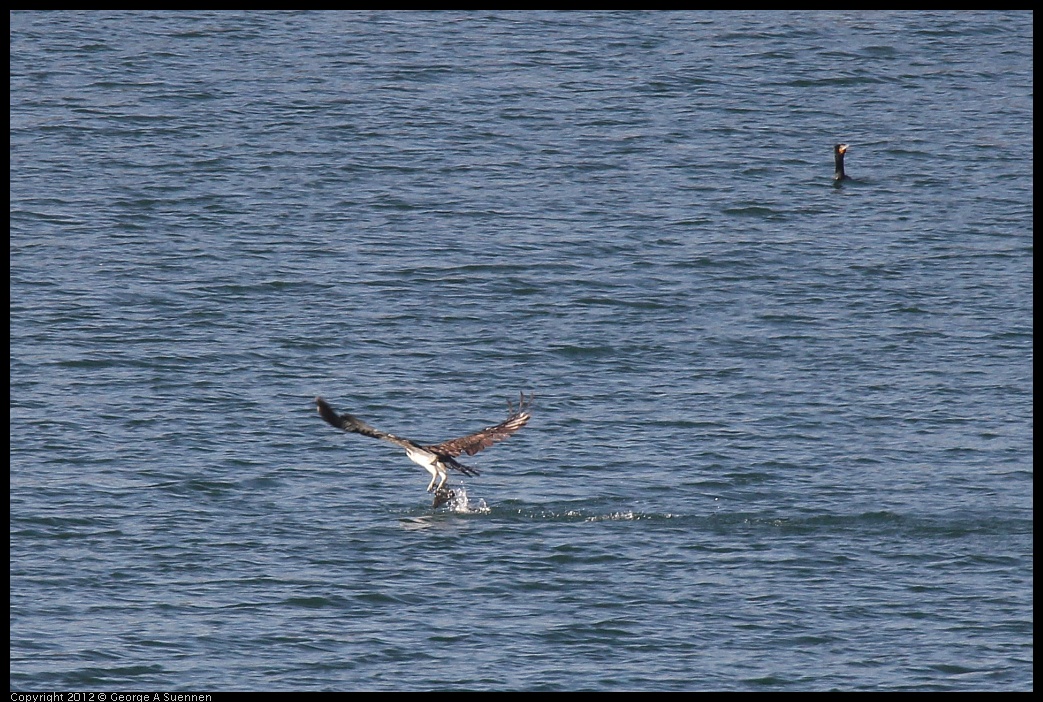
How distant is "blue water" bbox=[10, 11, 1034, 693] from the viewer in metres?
21.8

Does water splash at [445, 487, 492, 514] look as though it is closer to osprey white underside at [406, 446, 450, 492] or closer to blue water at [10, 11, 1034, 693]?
blue water at [10, 11, 1034, 693]

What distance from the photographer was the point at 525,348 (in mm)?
32750

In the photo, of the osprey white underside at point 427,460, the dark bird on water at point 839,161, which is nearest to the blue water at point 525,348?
the dark bird on water at point 839,161

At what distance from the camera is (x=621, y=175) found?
42219 mm

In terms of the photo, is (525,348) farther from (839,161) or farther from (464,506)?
(839,161)

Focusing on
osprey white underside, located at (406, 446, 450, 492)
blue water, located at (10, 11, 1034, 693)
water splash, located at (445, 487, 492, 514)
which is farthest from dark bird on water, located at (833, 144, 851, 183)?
osprey white underside, located at (406, 446, 450, 492)

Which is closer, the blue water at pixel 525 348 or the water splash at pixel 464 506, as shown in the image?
the blue water at pixel 525 348

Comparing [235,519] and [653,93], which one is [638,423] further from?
[653,93]

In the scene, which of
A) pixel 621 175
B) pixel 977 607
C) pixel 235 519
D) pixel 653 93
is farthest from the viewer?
pixel 653 93

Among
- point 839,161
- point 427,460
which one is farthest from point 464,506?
Result: point 839,161

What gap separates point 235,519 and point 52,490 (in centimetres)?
293

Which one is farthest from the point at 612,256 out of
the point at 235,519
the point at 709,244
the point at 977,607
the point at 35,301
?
the point at 977,607

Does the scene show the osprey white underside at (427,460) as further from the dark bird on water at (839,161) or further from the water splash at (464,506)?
the dark bird on water at (839,161)

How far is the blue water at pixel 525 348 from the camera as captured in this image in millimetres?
21797
